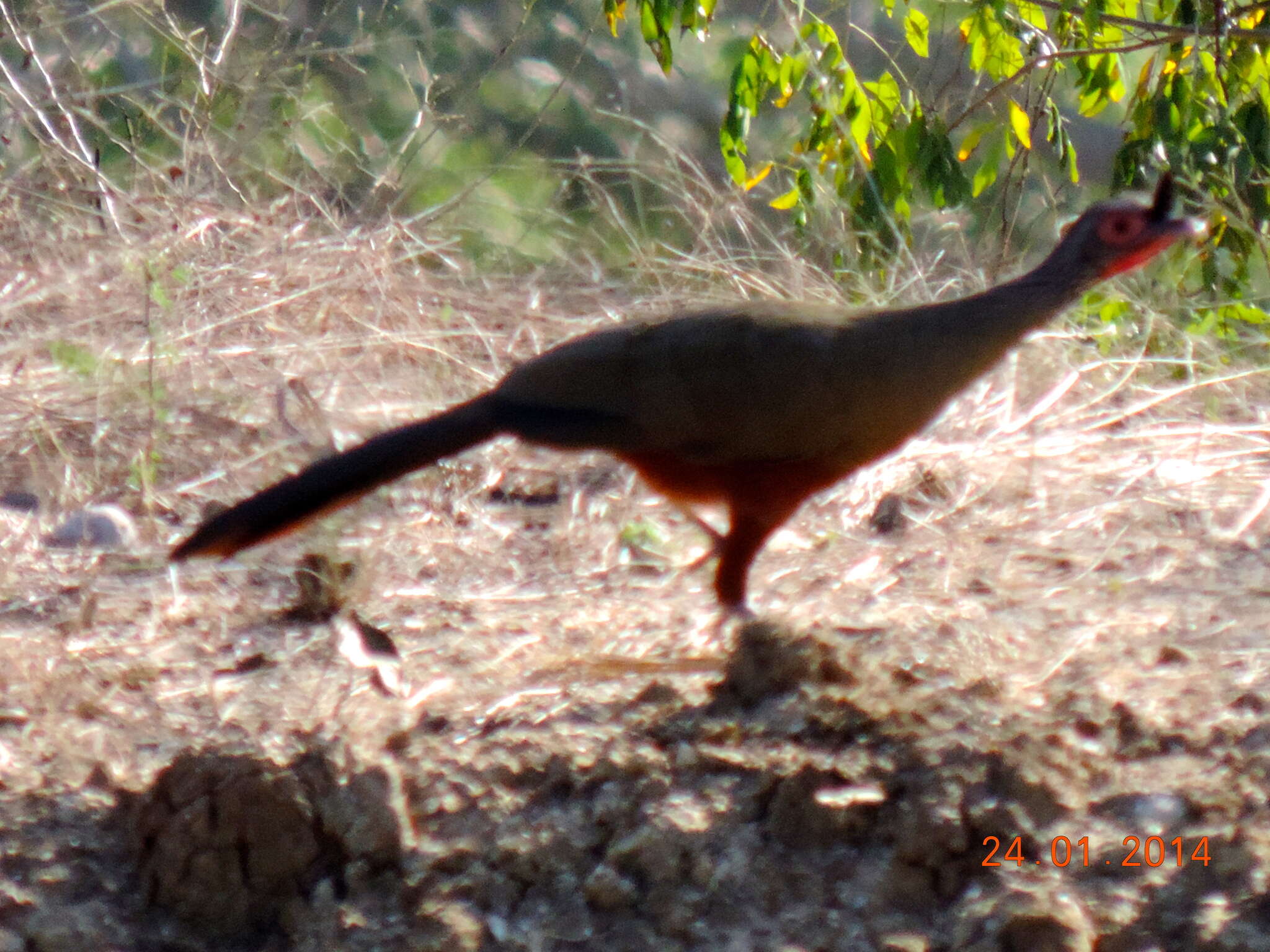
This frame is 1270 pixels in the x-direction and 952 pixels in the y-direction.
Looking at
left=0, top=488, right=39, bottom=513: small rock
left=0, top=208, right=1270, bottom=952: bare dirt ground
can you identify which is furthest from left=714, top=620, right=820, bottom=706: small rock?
left=0, top=488, right=39, bottom=513: small rock

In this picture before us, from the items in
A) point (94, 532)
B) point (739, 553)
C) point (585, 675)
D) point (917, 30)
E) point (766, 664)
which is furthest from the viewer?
point (917, 30)

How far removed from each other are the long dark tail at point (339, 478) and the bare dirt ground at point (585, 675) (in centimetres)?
38

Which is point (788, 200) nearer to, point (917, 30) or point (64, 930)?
point (917, 30)

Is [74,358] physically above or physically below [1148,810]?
below

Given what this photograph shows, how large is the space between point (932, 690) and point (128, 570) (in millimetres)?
2275

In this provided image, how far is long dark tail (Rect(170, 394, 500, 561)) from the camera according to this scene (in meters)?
3.22

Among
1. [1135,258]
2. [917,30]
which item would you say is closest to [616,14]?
[917,30]

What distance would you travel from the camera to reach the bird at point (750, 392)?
11.0 feet

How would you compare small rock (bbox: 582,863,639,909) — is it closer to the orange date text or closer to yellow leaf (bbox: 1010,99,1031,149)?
the orange date text

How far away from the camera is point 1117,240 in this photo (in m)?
3.51

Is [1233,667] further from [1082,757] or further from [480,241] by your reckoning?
[480,241]

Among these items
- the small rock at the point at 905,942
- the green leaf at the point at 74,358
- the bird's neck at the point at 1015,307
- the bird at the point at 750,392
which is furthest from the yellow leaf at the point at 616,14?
the small rock at the point at 905,942

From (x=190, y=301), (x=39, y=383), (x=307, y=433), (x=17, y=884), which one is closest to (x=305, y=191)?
(x=190, y=301)

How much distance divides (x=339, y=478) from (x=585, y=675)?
0.68 metres
